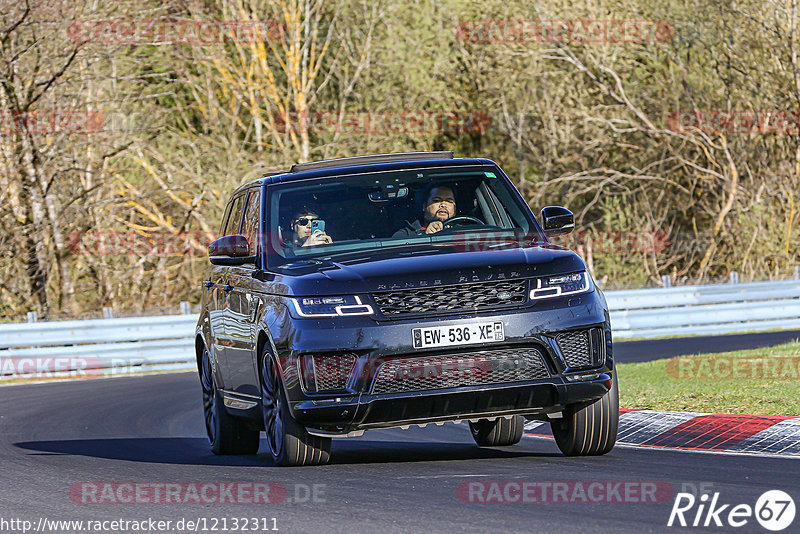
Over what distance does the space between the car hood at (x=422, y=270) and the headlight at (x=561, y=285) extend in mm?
39

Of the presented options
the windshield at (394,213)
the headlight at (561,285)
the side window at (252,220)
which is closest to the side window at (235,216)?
the side window at (252,220)

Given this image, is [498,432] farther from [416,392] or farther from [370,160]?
[416,392]

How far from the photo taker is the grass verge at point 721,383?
10617 millimetres

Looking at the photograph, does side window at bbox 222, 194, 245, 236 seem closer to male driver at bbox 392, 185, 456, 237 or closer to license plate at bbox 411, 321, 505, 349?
male driver at bbox 392, 185, 456, 237

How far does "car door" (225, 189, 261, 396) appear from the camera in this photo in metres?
8.76

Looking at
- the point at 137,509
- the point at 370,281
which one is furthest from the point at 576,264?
the point at 137,509

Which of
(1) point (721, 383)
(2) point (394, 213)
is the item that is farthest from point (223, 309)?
(1) point (721, 383)

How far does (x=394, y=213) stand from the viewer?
8.91 meters

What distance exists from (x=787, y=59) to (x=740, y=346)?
12.2 m

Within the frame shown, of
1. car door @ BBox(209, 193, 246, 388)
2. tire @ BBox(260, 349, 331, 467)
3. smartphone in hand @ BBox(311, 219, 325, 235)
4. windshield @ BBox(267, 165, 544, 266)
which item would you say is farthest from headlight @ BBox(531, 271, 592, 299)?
car door @ BBox(209, 193, 246, 388)

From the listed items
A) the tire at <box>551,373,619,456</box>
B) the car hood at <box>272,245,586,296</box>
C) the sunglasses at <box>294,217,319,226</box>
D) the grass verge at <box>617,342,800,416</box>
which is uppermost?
the sunglasses at <box>294,217,319,226</box>

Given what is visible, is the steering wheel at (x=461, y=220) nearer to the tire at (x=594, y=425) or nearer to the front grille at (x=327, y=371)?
the tire at (x=594, y=425)

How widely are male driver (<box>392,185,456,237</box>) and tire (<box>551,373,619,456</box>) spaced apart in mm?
1560

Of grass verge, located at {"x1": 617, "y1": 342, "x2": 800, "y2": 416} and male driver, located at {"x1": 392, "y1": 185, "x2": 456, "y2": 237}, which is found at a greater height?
male driver, located at {"x1": 392, "y1": 185, "x2": 456, "y2": 237}
